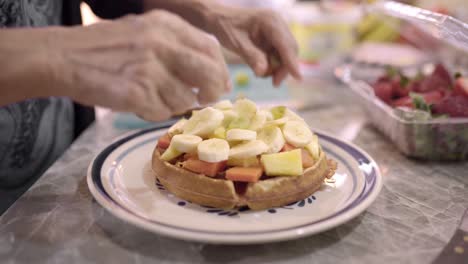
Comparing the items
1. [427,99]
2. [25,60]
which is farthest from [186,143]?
[427,99]

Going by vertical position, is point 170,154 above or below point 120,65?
below

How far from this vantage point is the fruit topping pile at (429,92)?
4.54 ft

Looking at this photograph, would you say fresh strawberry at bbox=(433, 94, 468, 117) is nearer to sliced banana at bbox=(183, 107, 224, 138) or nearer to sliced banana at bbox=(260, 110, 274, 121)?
sliced banana at bbox=(260, 110, 274, 121)

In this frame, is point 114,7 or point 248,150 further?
point 114,7

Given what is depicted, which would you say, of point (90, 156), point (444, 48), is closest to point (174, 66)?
point (90, 156)

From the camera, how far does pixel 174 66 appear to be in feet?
2.85

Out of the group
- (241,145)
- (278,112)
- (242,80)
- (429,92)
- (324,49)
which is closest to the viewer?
(241,145)

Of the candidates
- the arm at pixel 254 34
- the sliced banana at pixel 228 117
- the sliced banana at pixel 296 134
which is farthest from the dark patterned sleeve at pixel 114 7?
the sliced banana at pixel 296 134

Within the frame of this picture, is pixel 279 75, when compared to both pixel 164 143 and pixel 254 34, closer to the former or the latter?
pixel 254 34

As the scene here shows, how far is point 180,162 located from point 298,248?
0.34 metres

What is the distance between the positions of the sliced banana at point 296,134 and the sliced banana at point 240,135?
0.09 meters

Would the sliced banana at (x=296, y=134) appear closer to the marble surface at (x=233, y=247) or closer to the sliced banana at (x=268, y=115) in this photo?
the sliced banana at (x=268, y=115)

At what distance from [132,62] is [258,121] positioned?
412 millimetres

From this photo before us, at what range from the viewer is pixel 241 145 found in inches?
41.5
